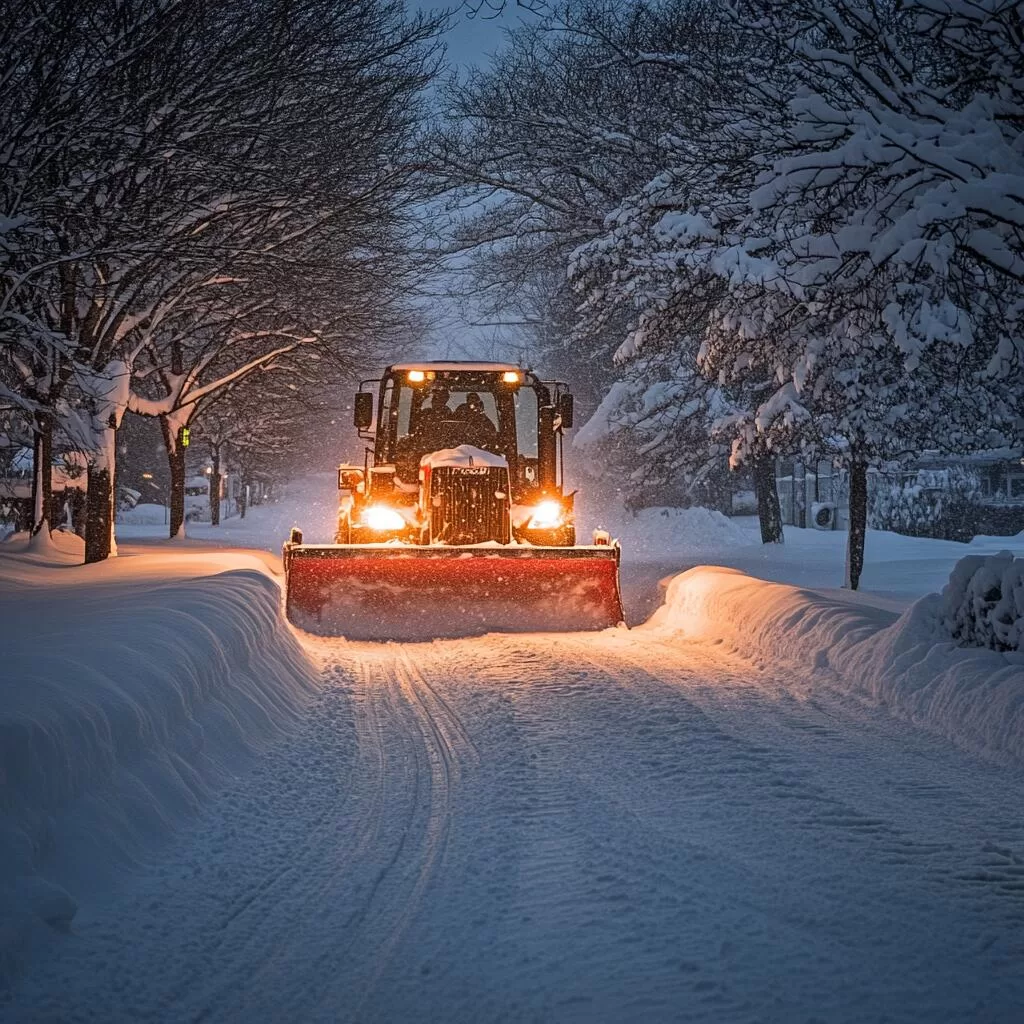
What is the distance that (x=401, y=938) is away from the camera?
3605 millimetres

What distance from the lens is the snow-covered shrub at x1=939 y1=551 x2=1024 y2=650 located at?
A: 7164 millimetres

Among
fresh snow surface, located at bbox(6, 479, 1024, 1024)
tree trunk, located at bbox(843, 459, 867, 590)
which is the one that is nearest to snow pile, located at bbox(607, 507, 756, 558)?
tree trunk, located at bbox(843, 459, 867, 590)

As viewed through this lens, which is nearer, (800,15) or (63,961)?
(63,961)

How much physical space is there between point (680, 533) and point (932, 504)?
6844 mm

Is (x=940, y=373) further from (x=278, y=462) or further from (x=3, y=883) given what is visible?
(x=278, y=462)

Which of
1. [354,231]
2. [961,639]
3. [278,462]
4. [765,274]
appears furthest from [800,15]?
[278,462]

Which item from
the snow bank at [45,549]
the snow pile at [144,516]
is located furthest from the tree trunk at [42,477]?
the snow pile at [144,516]

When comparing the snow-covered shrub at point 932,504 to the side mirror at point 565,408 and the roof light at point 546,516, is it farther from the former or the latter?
the side mirror at point 565,408

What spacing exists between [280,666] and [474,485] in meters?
4.64

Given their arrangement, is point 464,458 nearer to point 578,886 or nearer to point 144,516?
point 578,886

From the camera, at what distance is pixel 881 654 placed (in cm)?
814

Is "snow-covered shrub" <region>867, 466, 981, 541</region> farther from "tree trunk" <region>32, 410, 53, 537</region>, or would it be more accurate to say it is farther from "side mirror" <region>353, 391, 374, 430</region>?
"tree trunk" <region>32, 410, 53, 537</region>

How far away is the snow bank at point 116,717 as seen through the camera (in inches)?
156

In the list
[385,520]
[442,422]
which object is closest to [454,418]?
[442,422]
